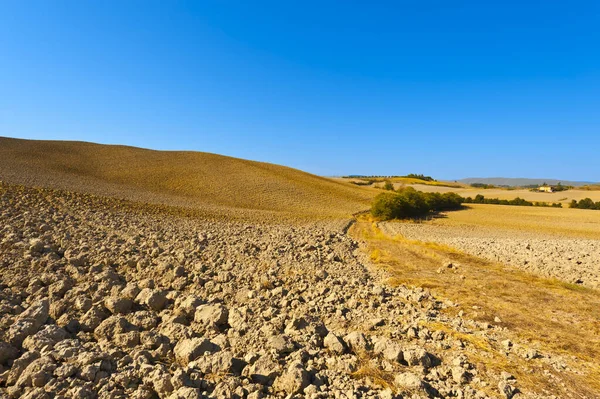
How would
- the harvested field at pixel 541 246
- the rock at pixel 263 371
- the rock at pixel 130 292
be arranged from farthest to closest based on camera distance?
the harvested field at pixel 541 246 → the rock at pixel 130 292 → the rock at pixel 263 371

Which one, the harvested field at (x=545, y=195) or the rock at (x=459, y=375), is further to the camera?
the harvested field at (x=545, y=195)

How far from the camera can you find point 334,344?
15.3 feet

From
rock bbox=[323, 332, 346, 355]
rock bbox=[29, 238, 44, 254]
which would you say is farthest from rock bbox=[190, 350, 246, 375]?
rock bbox=[29, 238, 44, 254]

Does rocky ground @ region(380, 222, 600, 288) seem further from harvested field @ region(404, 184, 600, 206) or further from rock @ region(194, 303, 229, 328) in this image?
harvested field @ region(404, 184, 600, 206)

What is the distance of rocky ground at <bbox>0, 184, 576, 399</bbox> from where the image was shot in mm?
3752

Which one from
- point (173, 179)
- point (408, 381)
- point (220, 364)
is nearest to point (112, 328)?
point (220, 364)

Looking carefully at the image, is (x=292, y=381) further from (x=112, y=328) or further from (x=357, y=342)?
(x=112, y=328)

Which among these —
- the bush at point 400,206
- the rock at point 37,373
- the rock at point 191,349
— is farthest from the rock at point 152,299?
the bush at point 400,206

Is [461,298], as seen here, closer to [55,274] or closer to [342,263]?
[342,263]

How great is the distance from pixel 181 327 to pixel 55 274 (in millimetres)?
4487

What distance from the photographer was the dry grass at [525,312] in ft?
14.4

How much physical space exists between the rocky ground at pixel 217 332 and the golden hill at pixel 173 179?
24310 mm

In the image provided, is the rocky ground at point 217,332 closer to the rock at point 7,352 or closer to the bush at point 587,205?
the rock at point 7,352

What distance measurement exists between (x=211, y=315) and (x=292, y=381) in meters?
2.34
